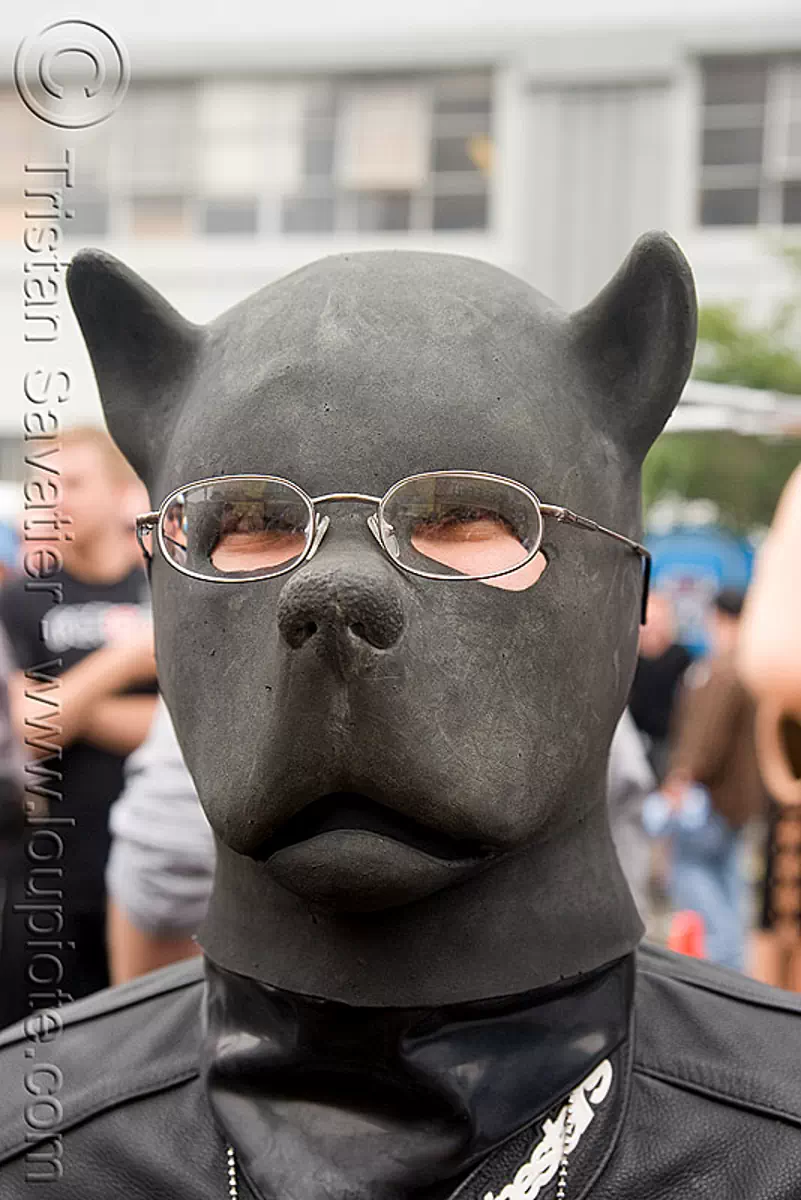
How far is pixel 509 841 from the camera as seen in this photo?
3.80 ft

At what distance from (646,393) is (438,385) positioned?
0.71ft

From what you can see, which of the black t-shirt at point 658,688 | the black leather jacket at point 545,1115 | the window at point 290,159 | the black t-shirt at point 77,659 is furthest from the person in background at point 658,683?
the window at point 290,159

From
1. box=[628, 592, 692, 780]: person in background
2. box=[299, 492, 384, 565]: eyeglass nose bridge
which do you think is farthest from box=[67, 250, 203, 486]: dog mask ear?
box=[628, 592, 692, 780]: person in background

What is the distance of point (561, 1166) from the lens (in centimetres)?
121

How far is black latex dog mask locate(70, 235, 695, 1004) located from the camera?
3.61 feet

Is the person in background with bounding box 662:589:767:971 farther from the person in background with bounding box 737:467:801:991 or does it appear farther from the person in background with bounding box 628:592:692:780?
the person in background with bounding box 737:467:801:991

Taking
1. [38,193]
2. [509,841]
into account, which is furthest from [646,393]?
[38,193]

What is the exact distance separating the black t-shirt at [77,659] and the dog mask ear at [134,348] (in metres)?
1.44

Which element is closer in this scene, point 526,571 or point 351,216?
point 526,571

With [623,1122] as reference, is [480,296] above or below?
above

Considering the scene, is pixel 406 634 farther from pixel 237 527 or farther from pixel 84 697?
pixel 84 697

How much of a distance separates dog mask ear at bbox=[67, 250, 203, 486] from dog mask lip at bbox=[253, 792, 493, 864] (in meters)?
0.41

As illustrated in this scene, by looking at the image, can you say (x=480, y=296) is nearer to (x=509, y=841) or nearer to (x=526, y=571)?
(x=526, y=571)

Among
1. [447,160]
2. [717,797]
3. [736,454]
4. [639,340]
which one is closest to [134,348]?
[639,340]
